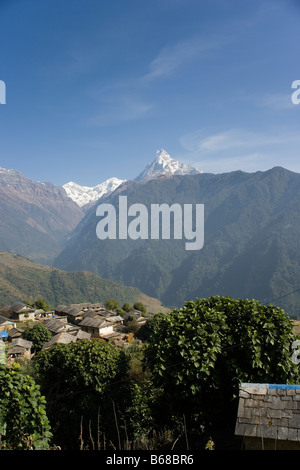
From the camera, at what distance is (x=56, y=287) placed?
16788 cm

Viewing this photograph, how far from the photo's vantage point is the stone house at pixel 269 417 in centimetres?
596

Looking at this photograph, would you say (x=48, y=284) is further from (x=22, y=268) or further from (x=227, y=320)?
(x=227, y=320)

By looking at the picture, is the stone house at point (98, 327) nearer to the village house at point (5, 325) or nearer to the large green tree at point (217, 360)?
the village house at point (5, 325)

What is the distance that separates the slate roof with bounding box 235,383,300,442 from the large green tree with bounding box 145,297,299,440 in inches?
114

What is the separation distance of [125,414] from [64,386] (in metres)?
3.21

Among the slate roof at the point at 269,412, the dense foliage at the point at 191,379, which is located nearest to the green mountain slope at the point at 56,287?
the dense foliage at the point at 191,379

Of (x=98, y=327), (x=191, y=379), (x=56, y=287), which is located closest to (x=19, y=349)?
(x=98, y=327)

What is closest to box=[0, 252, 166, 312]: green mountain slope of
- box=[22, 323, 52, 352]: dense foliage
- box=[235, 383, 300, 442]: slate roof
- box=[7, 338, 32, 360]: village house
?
box=[22, 323, 52, 352]: dense foliage

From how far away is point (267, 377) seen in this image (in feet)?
32.7

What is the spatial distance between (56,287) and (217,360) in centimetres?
16806

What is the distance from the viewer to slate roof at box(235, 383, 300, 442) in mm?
6016

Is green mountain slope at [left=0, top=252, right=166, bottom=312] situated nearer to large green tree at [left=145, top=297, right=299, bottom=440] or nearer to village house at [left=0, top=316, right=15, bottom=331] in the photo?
village house at [left=0, top=316, right=15, bottom=331]
